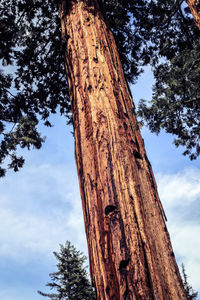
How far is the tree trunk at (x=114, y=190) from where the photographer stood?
1.03 meters

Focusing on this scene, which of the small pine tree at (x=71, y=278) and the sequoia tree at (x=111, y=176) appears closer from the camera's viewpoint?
the sequoia tree at (x=111, y=176)

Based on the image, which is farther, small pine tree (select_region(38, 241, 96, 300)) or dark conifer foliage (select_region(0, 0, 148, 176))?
small pine tree (select_region(38, 241, 96, 300))

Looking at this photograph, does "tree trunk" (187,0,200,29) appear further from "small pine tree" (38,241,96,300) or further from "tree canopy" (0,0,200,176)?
"small pine tree" (38,241,96,300)

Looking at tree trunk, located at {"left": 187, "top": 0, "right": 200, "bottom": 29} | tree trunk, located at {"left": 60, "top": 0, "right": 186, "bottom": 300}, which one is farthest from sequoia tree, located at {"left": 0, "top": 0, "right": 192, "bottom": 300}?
tree trunk, located at {"left": 187, "top": 0, "right": 200, "bottom": 29}

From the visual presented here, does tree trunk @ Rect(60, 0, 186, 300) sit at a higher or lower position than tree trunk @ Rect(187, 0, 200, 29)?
lower

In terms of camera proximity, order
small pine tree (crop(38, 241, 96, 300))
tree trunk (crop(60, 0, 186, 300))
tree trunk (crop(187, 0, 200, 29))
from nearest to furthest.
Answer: tree trunk (crop(60, 0, 186, 300)), tree trunk (crop(187, 0, 200, 29)), small pine tree (crop(38, 241, 96, 300))

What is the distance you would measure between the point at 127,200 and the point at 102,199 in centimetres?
15

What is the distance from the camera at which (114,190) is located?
122cm

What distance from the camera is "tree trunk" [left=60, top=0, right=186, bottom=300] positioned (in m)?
1.03

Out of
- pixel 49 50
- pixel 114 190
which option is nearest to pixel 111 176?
pixel 114 190

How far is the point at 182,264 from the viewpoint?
784 inches

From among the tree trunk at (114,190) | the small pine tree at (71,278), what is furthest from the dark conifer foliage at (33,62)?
the small pine tree at (71,278)

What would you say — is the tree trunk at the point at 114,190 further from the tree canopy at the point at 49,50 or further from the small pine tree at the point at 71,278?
the small pine tree at the point at 71,278

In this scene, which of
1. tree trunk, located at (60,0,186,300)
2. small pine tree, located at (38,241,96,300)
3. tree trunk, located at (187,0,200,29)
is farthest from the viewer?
small pine tree, located at (38,241,96,300)
